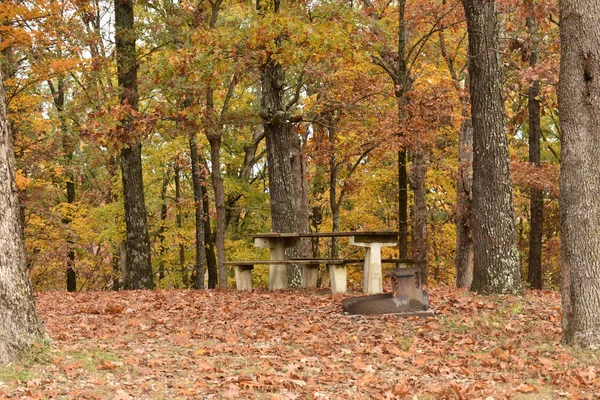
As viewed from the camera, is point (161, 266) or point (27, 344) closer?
point (27, 344)

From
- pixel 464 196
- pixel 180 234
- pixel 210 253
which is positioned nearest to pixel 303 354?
pixel 464 196

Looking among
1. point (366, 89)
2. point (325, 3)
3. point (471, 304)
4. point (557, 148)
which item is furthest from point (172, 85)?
point (557, 148)

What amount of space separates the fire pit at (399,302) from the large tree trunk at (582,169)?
2.61 metres

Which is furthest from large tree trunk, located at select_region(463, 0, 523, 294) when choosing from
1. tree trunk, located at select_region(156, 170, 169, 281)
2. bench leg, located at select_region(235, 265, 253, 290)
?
tree trunk, located at select_region(156, 170, 169, 281)

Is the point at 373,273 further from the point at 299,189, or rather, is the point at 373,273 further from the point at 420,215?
the point at 299,189

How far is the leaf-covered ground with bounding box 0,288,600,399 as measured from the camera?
237 inches

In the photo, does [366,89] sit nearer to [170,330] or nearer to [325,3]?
[325,3]

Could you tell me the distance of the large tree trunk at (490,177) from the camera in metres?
11.2

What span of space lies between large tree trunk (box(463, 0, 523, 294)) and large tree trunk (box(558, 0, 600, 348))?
3600mm

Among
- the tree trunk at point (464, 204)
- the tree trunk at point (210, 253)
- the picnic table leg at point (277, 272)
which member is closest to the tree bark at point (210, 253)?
the tree trunk at point (210, 253)

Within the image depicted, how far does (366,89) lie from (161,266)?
43.7 feet

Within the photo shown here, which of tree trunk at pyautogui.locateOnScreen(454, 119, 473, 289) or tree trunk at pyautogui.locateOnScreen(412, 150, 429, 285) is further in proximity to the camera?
tree trunk at pyautogui.locateOnScreen(412, 150, 429, 285)

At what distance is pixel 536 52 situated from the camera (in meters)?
17.8

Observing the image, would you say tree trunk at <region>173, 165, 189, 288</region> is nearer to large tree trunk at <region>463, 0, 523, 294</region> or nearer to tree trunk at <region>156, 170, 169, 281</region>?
tree trunk at <region>156, 170, 169, 281</region>
